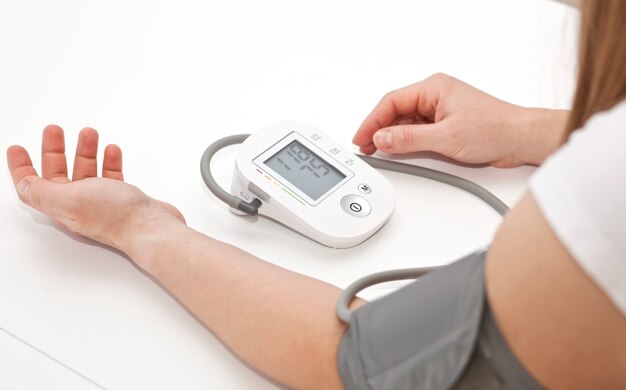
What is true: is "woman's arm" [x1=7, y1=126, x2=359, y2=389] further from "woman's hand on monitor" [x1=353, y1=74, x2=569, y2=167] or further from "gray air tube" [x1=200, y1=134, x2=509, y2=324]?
"woman's hand on monitor" [x1=353, y1=74, x2=569, y2=167]

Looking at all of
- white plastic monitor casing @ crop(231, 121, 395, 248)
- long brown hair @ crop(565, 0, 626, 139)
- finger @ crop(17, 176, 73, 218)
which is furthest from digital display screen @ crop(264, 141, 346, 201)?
long brown hair @ crop(565, 0, 626, 139)

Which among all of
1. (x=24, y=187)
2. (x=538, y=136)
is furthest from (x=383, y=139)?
(x=24, y=187)

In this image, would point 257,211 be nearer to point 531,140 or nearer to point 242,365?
point 242,365

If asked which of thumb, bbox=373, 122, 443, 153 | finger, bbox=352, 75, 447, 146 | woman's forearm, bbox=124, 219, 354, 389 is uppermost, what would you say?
finger, bbox=352, 75, 447, 146

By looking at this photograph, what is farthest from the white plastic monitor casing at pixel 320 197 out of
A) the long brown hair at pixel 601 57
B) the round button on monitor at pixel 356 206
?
the long brown hair at pixel 601 57

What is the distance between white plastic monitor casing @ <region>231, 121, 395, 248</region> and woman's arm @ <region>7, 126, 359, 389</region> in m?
0.07

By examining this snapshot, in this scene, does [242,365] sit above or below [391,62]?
below

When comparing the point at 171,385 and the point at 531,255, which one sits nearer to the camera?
the point at 531,255

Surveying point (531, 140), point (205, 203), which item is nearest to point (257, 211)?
point (205, 203)

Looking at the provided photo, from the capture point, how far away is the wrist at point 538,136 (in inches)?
34.6

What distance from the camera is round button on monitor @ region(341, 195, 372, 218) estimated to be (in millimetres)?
799

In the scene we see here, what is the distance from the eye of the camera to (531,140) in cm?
88

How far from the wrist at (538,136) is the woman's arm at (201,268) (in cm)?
32

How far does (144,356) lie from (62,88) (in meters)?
0.42
